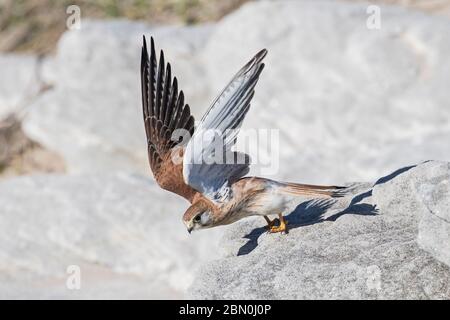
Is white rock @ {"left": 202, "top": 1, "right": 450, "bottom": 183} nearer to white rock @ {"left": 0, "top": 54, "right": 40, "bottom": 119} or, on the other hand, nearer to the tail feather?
white rock @ {"left": 0, "top": 54, "right": 40, "bottom": 119}

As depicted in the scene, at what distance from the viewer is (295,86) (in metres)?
12.7

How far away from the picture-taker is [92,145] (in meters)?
13.5

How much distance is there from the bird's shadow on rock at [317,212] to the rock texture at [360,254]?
2cm

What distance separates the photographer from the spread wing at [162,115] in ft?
21.9

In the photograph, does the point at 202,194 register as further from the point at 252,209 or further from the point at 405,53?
the point at 405,53

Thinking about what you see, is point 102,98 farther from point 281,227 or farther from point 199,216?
point 199,216

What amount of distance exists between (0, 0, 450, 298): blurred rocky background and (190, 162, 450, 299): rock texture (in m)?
0.04

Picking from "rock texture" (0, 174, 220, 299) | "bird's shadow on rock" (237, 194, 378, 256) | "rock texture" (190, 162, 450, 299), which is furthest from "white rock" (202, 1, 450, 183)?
"rock texture" (190, 162, 450, 299)

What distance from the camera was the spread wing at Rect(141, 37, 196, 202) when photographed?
21.9ft

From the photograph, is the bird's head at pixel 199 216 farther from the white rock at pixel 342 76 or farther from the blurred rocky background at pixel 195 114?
the white rock at pixel 342 76

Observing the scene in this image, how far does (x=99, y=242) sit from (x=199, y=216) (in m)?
4.21

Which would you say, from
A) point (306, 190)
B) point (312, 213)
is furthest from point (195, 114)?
point (306, 190)
